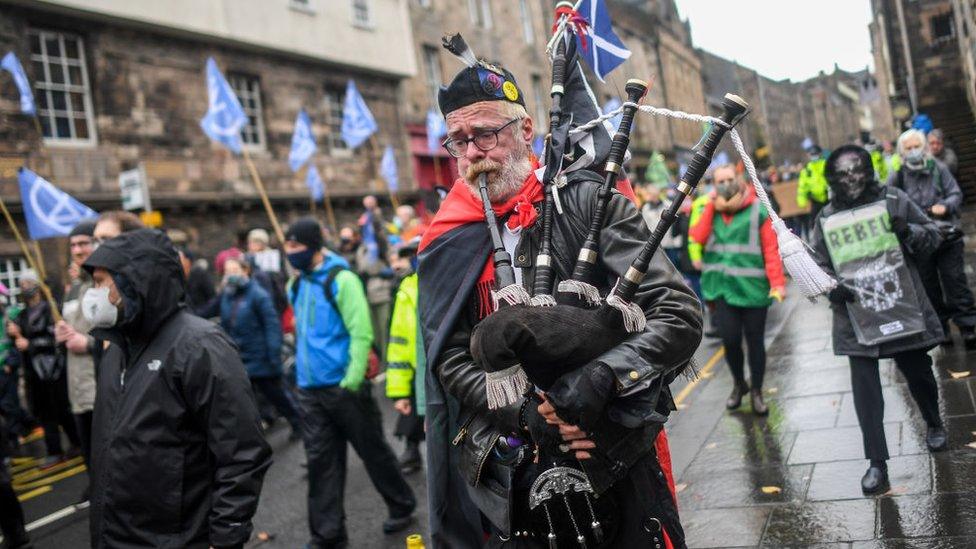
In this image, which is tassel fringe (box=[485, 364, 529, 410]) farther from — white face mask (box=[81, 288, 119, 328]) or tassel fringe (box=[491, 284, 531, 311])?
white face mask (box=[81, 288, 119, 328])

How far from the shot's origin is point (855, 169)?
4816 millimetres

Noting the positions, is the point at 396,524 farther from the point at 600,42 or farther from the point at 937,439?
the point at 600,42

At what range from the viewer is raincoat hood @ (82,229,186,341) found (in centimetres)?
318

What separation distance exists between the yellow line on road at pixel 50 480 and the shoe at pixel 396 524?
15.4 feet

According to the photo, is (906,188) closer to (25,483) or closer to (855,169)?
(855,169)

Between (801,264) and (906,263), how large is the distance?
8.97 ft

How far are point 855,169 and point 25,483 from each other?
328 inches

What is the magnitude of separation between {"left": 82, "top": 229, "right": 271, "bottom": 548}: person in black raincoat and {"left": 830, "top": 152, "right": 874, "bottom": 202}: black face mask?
362 cm

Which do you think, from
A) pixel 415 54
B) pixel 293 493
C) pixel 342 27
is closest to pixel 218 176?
pixel 342 27

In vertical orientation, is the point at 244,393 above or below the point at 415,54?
below

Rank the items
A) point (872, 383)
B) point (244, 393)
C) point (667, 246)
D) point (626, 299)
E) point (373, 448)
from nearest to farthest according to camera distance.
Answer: point (626, 299) < point (244, 393) < point (872, 383) < point (373, 448) < point (667, 246)

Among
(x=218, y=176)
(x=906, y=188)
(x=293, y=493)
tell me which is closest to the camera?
(x=293, y=493)

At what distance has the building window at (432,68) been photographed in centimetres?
2548

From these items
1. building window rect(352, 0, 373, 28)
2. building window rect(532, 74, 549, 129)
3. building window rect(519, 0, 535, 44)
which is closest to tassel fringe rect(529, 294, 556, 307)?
building window rect(352, 0, 373, 28)
